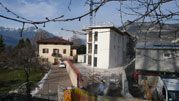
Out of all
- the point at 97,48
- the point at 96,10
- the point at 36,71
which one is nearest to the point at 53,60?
the point at 36,71

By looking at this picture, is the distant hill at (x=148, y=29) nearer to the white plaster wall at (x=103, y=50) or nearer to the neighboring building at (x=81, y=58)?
the white plaster wall at (x=103, y=50)

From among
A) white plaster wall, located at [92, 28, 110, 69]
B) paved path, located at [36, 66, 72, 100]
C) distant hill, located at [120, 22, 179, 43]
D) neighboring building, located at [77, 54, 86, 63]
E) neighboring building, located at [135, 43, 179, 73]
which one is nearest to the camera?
distant hill, located at [120, 22, 179, 43]

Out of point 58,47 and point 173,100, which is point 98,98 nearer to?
point 173,100

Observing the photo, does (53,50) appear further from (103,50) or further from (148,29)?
(148,29)

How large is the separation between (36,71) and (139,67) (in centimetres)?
1768

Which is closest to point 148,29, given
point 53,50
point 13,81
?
point 13,81

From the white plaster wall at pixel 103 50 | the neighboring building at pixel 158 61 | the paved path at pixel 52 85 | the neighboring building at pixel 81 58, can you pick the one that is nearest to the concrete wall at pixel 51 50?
the neighboring building at pixel 81 58

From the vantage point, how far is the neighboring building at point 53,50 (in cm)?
2969

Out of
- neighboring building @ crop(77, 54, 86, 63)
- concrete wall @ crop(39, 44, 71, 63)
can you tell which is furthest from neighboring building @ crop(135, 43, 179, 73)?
concrete wall @ crop(39, 44, 71, 63)

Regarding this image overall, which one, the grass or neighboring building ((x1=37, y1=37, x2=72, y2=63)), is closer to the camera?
the grass

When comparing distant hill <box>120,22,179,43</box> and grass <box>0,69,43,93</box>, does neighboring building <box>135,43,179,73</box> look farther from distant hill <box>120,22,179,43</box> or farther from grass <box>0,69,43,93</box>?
grass <box>0,69,43,93</box>

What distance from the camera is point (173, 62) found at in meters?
12.5

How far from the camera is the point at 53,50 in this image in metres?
30.2

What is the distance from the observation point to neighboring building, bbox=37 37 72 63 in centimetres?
2969
